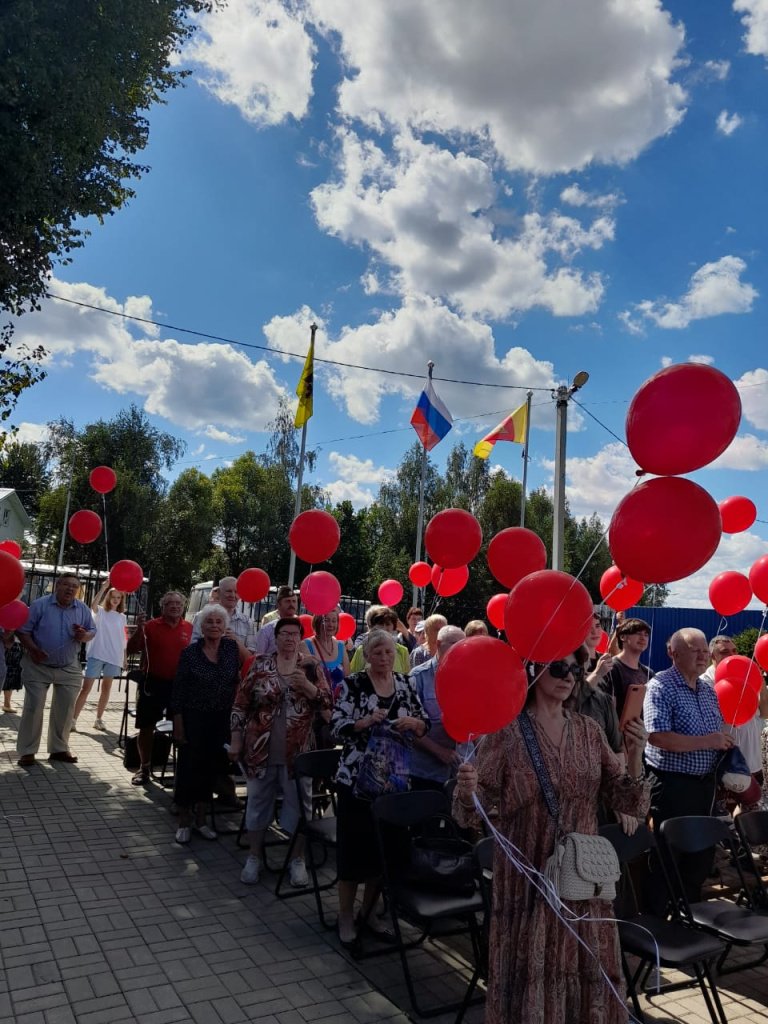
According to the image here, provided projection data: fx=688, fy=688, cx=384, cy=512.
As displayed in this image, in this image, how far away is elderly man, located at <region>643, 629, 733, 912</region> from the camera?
420 cm

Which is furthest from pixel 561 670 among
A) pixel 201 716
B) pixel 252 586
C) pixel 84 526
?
pixel 84 526

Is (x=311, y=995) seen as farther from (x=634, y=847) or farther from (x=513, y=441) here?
(x=513, y=441)

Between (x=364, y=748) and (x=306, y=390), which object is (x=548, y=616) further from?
(x=306, y=390)

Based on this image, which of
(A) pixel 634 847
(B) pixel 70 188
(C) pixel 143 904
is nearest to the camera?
(A) pixel 634 847

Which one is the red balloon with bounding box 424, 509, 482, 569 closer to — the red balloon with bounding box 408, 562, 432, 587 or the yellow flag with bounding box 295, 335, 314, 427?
the red balloon with bounding box 408, 562, 432, 587

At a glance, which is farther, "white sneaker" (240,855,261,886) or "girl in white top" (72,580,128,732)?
"girl in white top" (72,580,128,732)

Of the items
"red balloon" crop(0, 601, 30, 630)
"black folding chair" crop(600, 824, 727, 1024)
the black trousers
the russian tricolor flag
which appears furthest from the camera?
the russian tricolor flag

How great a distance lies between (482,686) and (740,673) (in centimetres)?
369

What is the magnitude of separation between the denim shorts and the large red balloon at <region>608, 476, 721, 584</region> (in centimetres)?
797

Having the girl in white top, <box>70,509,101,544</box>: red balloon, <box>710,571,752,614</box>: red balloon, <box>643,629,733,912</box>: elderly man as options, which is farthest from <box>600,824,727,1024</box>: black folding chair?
<box>70,509,101,544</box>: red balloon

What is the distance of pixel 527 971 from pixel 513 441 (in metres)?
11.6

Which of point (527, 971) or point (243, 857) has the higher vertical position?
point (527, 971)

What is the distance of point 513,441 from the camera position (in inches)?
533

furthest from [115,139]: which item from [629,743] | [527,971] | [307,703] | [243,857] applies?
[527,971]
